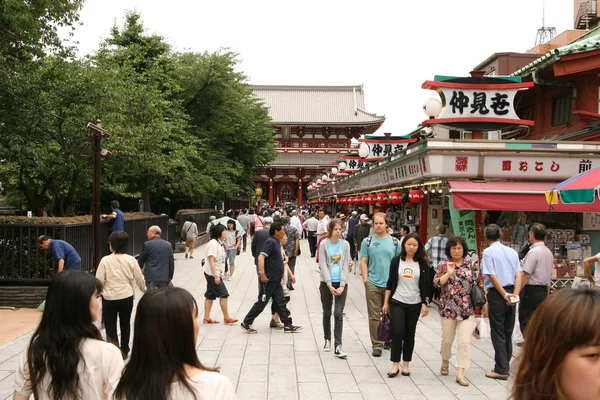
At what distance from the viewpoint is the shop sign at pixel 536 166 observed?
1095cm

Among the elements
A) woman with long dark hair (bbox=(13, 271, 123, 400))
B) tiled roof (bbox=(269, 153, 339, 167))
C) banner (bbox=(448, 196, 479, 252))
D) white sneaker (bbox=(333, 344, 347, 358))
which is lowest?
white sneaker (bbox=(333, 344, 347, 358))

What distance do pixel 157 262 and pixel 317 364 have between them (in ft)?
8.61

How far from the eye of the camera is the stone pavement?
595cm

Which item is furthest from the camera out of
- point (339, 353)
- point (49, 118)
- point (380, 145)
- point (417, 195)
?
point (380, 145)

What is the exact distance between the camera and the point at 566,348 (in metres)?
1.78

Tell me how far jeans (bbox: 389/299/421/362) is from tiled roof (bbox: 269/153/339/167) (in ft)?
153

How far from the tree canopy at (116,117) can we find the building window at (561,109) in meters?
10.5

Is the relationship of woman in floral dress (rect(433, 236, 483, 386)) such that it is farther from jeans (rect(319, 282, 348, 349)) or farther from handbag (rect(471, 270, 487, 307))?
jeans (rect(319, 282, 348, 349))

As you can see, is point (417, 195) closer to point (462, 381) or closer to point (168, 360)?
point (462, 381)

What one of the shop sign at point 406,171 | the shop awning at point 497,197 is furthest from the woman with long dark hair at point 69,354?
the shop sign at point 406,171

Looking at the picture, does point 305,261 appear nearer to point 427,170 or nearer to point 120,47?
point 427,170

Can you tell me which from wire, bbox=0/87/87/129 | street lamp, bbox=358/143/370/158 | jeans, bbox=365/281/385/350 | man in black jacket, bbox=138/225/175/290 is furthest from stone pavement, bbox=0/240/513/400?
street lamp, bbox=358/143/370/158

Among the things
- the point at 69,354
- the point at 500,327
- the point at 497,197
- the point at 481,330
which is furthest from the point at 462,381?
the point at 497,197

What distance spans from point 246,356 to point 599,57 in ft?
30.7
